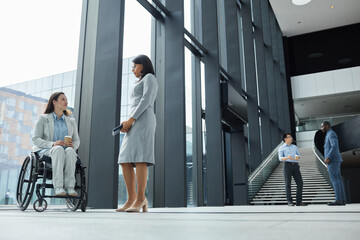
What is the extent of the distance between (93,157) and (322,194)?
7742 mm

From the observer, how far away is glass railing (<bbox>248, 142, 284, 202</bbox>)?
1043 cm

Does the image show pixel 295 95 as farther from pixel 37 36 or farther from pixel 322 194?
pixel 37 36

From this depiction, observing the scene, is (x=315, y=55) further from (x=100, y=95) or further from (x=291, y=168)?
(x=100, y=95)

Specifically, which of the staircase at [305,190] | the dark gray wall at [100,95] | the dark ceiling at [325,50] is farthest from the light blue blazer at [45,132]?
the dark ceiling at [325,50]

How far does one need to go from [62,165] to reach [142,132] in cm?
83

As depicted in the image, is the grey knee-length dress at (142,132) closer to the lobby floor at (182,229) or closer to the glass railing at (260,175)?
the lobby floor at (182,229)

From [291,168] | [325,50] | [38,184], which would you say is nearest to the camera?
[38,184]

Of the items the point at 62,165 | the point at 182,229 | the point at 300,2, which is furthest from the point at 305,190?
the point at 300,2

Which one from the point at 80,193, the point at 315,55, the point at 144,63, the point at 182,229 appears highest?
the point at 315,55

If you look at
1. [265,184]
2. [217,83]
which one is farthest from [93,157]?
[265,184]

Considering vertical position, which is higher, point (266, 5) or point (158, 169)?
point (266, 5)

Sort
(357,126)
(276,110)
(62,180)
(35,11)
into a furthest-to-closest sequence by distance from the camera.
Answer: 1. (276,110)
2. (357,126)
3. (35,11)
4. (62,180)

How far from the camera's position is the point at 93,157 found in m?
4.13

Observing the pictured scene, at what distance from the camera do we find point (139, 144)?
10.8ft
